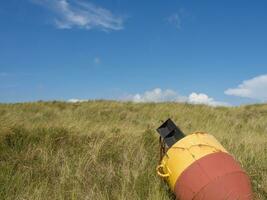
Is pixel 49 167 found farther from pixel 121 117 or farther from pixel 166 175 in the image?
pixel 121 117

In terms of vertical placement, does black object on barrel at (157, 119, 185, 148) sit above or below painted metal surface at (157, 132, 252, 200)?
above

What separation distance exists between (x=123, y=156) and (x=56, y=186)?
1468 mm

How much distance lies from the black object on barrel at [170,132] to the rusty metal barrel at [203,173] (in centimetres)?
46

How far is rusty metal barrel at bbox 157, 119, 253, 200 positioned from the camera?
13.6 feet

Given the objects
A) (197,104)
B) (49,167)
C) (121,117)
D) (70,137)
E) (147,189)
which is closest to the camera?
(147,189)

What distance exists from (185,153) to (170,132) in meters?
0.74

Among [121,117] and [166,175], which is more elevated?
[121,117]

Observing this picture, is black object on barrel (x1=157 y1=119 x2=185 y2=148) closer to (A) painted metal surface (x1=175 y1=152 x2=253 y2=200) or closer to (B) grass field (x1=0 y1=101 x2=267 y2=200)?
(B) grass field (x1=0 y1=101 x2=267 y2=200)

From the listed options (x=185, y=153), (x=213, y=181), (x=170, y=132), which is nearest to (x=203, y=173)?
(x=213, y=181)

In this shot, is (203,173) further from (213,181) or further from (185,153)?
(185,153)

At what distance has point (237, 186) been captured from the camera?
417 centimetres

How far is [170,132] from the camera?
16.9 ft

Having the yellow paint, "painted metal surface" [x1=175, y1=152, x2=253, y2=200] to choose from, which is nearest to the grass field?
the yellow paint

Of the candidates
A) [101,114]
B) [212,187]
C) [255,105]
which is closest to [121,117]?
[101,114]
